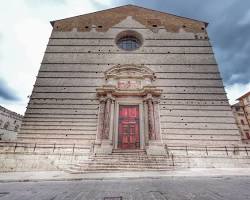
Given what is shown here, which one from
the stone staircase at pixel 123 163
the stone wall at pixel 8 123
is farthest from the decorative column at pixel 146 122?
the stone wall at pixel 8 123

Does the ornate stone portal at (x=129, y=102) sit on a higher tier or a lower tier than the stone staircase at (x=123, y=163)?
higher

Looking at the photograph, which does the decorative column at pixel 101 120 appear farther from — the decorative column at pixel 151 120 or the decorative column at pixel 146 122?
the decorative column at pixel 151 120

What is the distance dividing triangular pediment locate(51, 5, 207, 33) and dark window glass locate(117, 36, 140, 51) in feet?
5.10

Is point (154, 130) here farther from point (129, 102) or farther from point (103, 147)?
point (103, 147)

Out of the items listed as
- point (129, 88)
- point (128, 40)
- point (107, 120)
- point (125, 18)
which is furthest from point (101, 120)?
point (125, 18)

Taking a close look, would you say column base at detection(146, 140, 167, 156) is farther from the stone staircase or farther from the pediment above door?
the pediment above door

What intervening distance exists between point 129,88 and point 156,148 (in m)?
4.60

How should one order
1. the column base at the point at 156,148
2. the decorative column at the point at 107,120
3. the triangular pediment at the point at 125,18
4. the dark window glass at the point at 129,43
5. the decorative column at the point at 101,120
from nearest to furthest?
the column base at the point at 156,148 < the decorative column at the point at 107,120 < the decorative column at the point at 101,120 < the dark window glass at the point at 129,43 < the triangular pediment at the point at 125,18

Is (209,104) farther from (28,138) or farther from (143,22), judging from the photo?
(28,138)

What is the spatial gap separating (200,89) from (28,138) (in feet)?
39.1

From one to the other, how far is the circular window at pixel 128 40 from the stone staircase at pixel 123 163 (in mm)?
9157

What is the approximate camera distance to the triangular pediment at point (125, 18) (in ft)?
46.4

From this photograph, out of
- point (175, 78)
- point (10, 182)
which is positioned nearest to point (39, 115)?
point (10, 182)

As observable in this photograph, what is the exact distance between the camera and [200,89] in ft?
38.1
